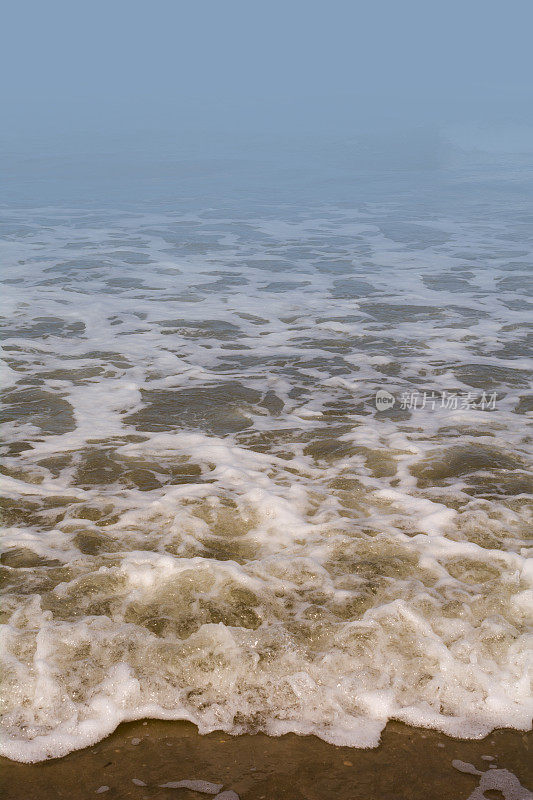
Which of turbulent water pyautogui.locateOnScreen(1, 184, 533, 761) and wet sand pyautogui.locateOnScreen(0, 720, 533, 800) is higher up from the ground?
wet sand pyautogui.locateOnScreen(0, 720, 533, 800)

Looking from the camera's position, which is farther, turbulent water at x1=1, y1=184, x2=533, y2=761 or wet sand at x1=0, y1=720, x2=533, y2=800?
turbulent water at x1=1, y1=184, x2=533, y2=761

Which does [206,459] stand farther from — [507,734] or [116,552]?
[507,734]

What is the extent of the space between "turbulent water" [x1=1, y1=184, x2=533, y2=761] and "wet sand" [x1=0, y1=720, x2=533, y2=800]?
7 cm

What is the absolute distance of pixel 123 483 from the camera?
448cm

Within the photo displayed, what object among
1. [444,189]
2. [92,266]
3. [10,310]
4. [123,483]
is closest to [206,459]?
[123,483]

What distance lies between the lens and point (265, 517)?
160 inches

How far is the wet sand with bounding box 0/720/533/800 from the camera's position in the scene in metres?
2.26

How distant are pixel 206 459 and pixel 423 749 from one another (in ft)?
8.87

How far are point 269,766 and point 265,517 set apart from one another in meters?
1.79

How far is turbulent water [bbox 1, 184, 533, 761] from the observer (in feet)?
8.91

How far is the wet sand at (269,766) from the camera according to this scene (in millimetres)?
2260

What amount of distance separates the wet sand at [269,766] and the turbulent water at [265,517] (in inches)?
2.8

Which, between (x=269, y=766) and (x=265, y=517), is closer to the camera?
(x=269, y=766)

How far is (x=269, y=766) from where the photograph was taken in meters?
2.37
